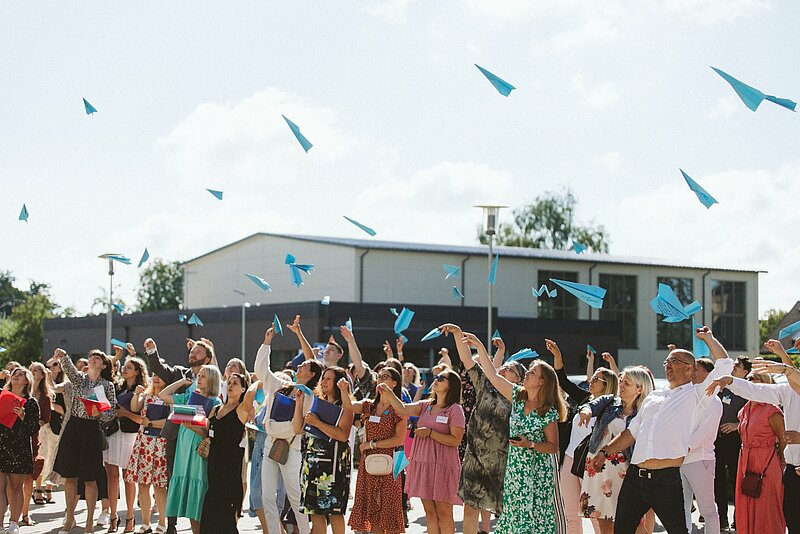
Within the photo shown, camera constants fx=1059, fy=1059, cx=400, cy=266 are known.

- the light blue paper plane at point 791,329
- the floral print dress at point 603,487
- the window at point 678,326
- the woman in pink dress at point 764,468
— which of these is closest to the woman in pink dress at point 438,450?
the floral print dress at point 603,487

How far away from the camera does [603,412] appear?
9250 mm

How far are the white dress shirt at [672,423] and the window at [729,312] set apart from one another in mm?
46996

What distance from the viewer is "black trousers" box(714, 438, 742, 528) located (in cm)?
1230

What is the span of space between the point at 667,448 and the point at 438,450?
2.58m

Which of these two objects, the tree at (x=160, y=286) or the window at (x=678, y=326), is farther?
the tree at (x=160, y=286)

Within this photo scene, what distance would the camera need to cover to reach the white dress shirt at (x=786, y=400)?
8898mm

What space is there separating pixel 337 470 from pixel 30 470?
3871 millimetres

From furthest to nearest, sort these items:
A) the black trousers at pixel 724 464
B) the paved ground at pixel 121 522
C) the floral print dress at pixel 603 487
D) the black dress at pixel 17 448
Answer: the black trousers at pixel 724 464 → the paved ground at pixel 121 522 → the black dress at pixel 17 448 → the floral print dress at pixel 603 487

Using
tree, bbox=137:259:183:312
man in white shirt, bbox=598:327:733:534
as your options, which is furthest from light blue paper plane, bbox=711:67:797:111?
tree, bbox=137:259:183:312

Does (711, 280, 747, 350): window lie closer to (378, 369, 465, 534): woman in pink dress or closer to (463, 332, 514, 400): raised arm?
(378, 369, 465, 534): woman in pink dress

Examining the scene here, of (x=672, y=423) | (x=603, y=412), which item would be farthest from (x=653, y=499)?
(x=603, y=412)

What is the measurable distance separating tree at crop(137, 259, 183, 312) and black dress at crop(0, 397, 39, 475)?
311ft

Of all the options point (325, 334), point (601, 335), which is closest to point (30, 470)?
point (325, 334)

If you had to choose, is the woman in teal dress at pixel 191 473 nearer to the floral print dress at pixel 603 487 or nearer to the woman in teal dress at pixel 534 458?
the woman in teal dress at pixel 534 458
